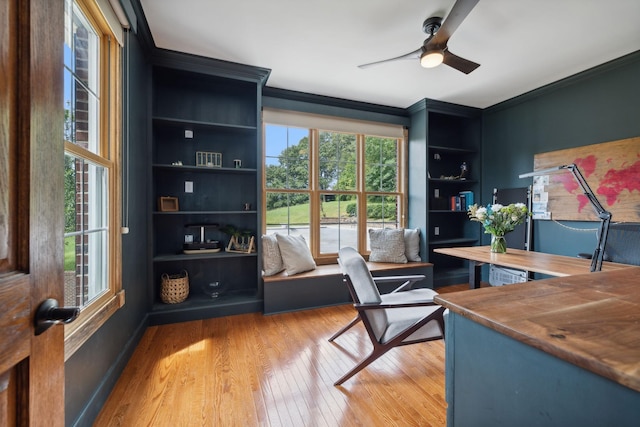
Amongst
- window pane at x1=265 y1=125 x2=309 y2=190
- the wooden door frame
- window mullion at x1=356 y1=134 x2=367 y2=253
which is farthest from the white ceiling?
the wooden door frame

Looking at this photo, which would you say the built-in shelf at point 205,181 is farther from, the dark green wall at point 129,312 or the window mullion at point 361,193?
the window mullion at point 361,193

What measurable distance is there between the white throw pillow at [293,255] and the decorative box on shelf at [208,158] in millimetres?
1061

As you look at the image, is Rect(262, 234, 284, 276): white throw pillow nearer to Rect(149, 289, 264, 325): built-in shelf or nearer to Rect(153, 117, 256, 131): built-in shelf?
Rect(149, 289, 264, 325): built-in shelf

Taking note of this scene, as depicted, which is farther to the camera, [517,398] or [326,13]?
[326,13]

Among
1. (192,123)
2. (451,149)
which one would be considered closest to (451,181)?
(451,149)

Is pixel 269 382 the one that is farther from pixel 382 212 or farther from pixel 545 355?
pixel 382 212

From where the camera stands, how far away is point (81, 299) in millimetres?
1433

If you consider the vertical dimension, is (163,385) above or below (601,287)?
A: below

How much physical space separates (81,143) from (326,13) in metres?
1.85

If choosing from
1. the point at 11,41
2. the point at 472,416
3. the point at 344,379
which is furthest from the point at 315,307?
the point at 11,41

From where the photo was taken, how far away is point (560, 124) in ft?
10.6

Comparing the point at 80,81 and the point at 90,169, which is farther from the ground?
the point at 80,81

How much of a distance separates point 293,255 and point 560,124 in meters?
3.49

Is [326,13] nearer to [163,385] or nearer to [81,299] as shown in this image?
[81,299]
